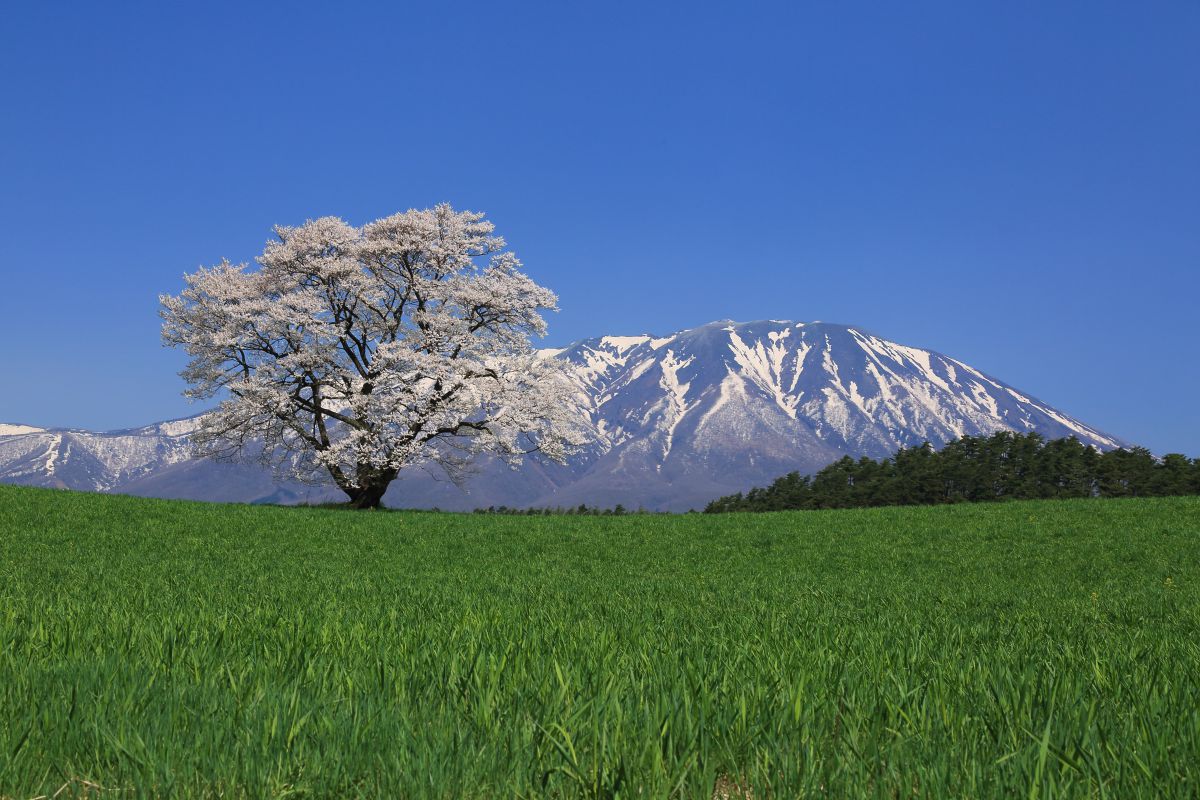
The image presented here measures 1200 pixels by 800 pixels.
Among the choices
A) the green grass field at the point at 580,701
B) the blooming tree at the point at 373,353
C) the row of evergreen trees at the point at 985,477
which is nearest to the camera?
the green grass field at the point at 580,701

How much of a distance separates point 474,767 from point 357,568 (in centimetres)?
1975

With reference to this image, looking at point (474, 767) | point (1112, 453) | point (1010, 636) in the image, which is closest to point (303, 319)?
point (1010, 636)

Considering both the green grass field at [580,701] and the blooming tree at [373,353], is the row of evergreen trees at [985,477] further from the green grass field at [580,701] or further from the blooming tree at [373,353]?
the green grass field at [580,701]

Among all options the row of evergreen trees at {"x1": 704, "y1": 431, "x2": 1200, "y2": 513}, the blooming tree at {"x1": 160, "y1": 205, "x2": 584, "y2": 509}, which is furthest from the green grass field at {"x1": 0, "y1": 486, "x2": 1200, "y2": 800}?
the row of evergreen trees at {"x1": 704, "y1": 431, "x2": 1200, "y2": 513}

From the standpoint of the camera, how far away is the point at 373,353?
44.2 m

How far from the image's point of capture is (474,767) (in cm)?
318

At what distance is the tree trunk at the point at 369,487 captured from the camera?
44719 mm

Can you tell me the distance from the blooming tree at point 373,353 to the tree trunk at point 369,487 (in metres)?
0.10

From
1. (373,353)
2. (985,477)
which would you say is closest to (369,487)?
(373,353)

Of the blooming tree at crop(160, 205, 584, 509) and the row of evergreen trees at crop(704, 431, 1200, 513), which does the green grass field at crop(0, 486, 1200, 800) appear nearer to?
the blooming tree at crop(160, 205, 584, 509)

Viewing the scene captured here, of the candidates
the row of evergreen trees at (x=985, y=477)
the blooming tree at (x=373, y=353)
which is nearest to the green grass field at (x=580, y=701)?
the blooming tree at (x=373, y=353)

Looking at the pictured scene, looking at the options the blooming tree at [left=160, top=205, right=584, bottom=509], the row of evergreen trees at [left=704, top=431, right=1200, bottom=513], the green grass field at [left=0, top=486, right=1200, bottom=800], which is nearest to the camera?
the green grass field at [left=0, top=486, right=1200, bottom=800]

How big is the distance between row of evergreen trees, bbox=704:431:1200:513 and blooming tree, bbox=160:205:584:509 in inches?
1203

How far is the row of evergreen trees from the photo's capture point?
227 feet
